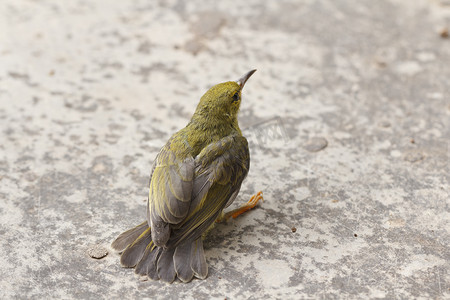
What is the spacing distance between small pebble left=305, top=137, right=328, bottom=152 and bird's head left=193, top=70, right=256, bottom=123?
0.89 metres

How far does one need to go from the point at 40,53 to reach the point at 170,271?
3.07 meters

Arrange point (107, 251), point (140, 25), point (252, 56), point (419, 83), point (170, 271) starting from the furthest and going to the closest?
1. point (140, 25)
2. point (252, 56)
3. point (419, 83)
4. point (107, 251)
5. point (170, 271)

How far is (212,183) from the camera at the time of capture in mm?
3498

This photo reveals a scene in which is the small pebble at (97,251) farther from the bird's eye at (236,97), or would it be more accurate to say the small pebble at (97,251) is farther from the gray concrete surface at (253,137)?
the bird's eye at (236,97)

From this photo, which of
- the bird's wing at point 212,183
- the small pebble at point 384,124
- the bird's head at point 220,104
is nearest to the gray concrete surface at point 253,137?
the small pebble at point 384,124

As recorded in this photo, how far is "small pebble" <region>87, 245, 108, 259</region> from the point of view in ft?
11.6

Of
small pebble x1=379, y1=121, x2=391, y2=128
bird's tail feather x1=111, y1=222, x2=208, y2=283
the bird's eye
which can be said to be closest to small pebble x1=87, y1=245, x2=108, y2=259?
bird's tail feather x1=111, y1=222, x2=208, y2=283

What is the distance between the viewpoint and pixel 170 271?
3365 mm

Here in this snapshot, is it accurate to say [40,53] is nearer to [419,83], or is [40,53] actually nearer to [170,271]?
[170,271]

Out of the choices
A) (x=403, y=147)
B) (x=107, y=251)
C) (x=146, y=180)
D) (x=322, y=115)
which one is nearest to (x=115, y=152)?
(x=146, y=180)

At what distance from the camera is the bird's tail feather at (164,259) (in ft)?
11.0

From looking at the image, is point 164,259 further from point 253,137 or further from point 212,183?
point 253,137

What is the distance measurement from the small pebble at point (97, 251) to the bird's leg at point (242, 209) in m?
0.74

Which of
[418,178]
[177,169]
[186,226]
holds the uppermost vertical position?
[177,169]
